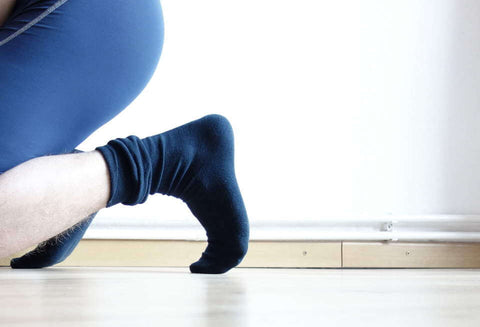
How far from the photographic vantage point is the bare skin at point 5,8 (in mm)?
793

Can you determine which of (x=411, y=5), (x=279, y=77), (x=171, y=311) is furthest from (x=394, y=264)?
(x=171, y=311)

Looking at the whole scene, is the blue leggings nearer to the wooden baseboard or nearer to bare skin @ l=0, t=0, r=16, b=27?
bare skin @ l=0, t=0, r=16, b=27

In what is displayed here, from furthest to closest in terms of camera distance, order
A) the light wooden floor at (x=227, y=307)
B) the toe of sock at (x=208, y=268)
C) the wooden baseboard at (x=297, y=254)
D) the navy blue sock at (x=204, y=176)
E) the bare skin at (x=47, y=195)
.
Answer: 1. the wooden baseboard at (x=297, y=254)
2. the toe of sock at (x=208, y=268)
3. the navy blue sock at (x=204, y=176)
4. the bare skin at (x=47, y=195)
5. the light wooden floor at (x=227, y=307)

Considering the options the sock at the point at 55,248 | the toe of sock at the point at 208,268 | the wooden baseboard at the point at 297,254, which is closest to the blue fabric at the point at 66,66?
the sock at the point at 55,248

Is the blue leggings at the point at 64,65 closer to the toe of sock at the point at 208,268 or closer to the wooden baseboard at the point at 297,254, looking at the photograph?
the toe of sock at the point at 208,268

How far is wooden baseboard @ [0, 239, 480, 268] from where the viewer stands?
152cm

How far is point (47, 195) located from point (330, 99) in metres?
0.95

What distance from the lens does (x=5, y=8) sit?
0.80m

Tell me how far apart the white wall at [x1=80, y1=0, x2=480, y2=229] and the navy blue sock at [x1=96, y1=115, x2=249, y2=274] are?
1.77 feet

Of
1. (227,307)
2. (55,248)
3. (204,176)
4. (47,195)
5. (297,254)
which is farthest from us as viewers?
(297,254)

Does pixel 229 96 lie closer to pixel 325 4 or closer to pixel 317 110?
pixel 317 110

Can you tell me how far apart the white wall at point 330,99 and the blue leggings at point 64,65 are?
675 mm

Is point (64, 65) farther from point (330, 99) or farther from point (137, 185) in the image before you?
point (330, 99)

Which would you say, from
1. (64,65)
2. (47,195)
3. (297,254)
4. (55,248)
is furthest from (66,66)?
(297,254)
